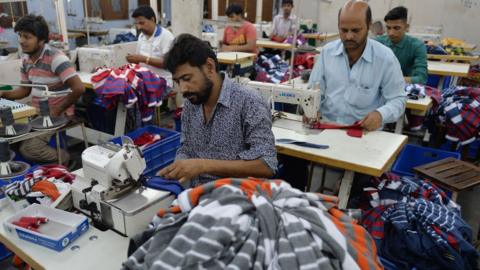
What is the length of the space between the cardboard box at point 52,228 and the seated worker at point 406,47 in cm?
311

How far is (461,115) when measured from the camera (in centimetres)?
341

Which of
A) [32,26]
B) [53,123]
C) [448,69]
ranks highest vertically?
[32,26]

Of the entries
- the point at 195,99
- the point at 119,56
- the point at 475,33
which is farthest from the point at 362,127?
the point at 475,33

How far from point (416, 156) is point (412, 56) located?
1133 millimetres

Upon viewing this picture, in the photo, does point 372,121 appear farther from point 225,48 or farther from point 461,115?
point 225,48

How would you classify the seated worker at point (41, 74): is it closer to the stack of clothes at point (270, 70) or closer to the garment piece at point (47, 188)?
the garment piece at point (47, 188)

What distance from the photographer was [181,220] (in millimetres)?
996

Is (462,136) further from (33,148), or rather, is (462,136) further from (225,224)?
(33,148)

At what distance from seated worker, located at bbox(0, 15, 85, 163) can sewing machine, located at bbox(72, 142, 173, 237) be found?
69.2 inches

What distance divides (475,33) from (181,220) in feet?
28.8

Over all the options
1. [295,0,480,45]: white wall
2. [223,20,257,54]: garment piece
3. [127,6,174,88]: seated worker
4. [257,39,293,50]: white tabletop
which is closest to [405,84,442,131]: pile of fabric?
[127,6,174,88]: seated worker

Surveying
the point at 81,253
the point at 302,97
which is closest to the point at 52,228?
the point at 81,253

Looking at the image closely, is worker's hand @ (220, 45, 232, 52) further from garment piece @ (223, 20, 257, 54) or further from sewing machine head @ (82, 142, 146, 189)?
sewing machine head @ (82, 142, 146, 189)

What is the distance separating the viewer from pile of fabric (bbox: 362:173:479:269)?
1654 mm
